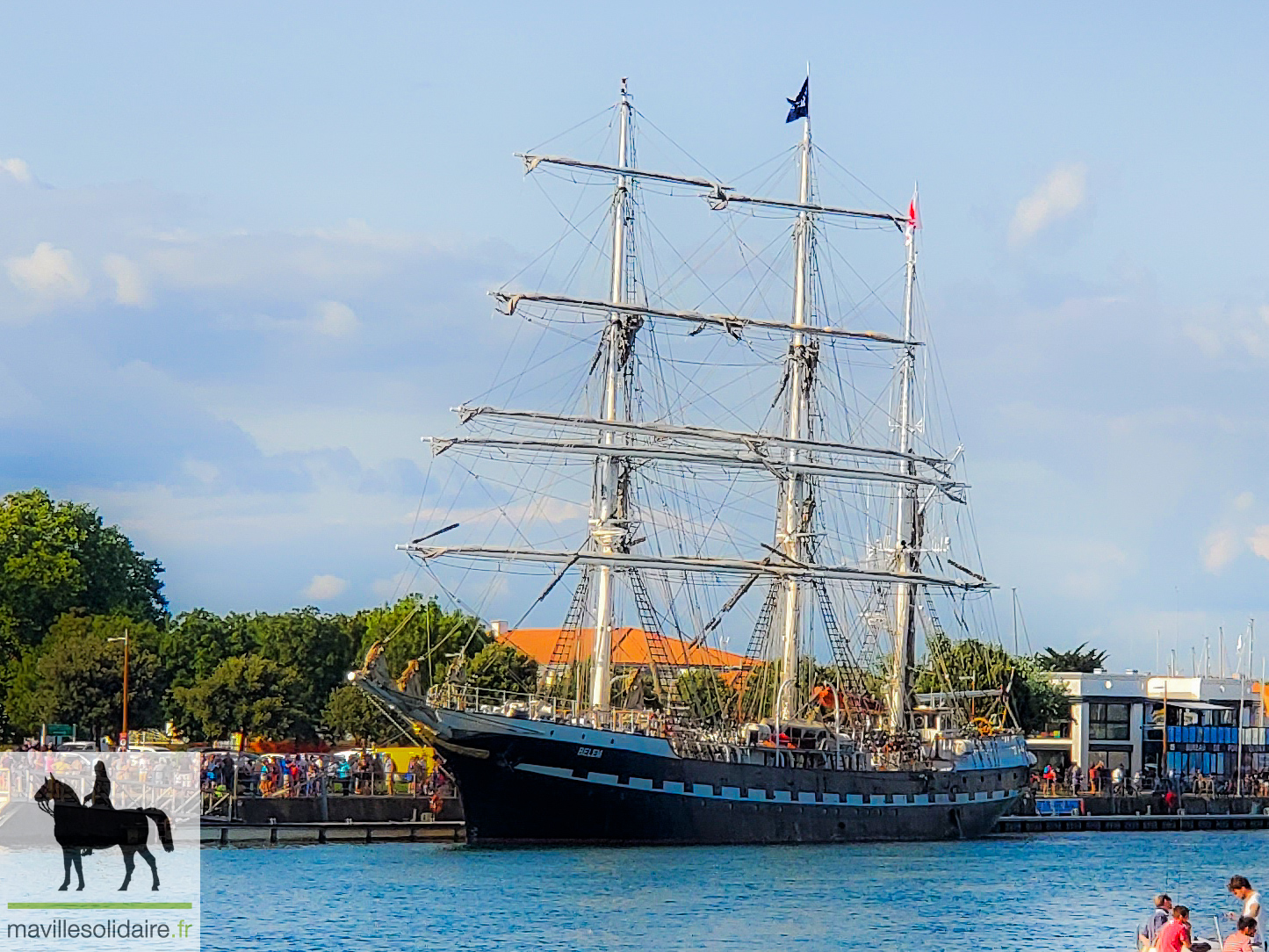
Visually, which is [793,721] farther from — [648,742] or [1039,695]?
[1039,695]

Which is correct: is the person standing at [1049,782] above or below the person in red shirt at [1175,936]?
below

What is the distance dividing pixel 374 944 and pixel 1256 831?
6574cm

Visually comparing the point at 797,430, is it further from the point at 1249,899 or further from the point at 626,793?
the point at 1249,899

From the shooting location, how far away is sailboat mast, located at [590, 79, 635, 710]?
271ft

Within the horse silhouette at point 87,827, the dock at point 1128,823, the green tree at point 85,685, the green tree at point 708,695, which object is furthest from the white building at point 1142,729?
the horse silhouette at point 87,827

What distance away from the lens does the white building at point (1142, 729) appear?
405 ft

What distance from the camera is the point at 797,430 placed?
92375 mm

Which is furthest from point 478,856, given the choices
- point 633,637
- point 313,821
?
point 633,637

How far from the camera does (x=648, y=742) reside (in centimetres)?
7488

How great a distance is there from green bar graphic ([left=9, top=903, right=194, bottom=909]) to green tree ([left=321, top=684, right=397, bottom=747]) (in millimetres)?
52625

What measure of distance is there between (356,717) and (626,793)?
1338 inches

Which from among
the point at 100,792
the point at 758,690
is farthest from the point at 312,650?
the point at 100,792

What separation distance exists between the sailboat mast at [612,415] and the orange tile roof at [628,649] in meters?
1.30

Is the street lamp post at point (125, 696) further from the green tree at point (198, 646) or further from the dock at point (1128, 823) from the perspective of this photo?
the dock at point (1128, 823)
